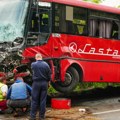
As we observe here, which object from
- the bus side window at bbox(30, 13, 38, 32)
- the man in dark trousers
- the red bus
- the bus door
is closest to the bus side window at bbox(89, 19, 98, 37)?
the red bus

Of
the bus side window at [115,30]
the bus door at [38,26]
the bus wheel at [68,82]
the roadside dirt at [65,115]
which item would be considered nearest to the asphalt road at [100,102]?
the roadside dirt at [65,115]

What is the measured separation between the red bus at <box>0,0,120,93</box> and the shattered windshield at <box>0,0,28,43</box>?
0.04 meters

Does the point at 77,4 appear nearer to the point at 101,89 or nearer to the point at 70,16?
the point at 70,16

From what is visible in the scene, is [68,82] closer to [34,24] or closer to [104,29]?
[34,24]

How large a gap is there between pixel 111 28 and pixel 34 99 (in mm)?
6720

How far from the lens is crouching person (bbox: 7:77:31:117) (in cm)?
1276

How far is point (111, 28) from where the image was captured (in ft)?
59.0

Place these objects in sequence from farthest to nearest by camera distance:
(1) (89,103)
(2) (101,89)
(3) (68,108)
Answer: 1. (2) (101,89)
2. (1) (89,103)
3. (3) (68,108)

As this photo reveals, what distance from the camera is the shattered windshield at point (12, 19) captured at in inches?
592

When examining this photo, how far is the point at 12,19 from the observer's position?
599 inches

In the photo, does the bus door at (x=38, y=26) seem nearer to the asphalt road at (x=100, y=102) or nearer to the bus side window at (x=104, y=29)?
the asphalt road at (x=100, y=102)

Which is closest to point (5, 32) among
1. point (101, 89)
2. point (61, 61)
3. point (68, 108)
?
point (61, 61)

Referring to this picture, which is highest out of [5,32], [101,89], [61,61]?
[5,32]

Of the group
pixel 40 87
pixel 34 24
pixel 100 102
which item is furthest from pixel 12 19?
pixel 100 102
